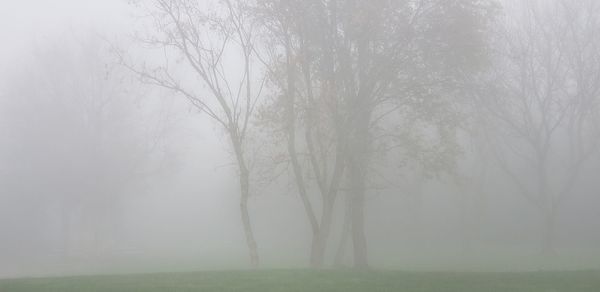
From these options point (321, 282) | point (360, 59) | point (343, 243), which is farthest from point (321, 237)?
point (321, 282)

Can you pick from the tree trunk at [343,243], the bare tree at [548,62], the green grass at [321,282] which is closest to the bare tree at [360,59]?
the tree trunk at [343,243]

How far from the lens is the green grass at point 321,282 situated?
41.3 feet

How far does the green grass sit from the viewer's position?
12.6m

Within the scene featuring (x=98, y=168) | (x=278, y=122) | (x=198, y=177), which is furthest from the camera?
(x=198, y=177)

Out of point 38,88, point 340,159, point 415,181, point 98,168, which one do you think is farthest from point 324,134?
point 38,88

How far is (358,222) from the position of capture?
20.6 m

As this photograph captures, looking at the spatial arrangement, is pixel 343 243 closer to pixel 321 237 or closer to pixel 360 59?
pixel 321 237

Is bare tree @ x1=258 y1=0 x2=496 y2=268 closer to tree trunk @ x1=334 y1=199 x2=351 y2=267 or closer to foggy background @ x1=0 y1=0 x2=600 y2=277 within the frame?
tree trunk @ x1=334 y1=199 x2=351 y2=267

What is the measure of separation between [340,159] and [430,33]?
4946 millimetres

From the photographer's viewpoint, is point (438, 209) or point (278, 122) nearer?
point (278, 122)

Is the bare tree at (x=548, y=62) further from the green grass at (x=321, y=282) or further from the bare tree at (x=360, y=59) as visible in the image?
the green grass at (x=321, y=282)

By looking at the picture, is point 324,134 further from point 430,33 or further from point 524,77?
point 524,77

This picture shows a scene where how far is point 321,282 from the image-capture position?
13.2 metres

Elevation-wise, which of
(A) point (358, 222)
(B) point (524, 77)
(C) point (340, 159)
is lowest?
(A) point (358, 222)
